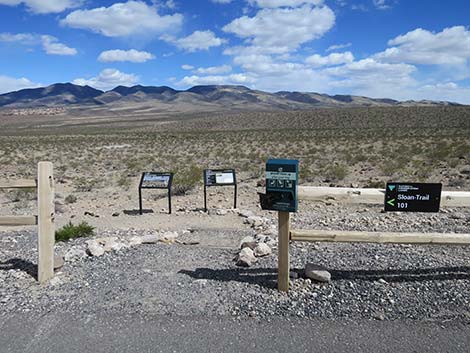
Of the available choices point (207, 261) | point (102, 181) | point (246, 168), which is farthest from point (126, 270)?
point (246, 168)

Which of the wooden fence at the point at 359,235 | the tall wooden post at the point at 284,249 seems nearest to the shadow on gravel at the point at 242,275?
the tall wooden post at the point at 284,249

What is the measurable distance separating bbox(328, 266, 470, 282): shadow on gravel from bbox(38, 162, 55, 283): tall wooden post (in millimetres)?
3313

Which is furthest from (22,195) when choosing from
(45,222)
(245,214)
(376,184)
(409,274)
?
(409,274)

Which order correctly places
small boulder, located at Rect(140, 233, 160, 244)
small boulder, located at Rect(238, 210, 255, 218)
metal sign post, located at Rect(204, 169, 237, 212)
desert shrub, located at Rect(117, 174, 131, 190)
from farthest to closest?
desert shrub, located at Rect(117, 174, 131, 190), metal sign post, located at Rect(204, 169, 237, 212), small boulder, located at Rect(238, 210, 255, 218), small boulder, located at Rect(140, 233, 160, 244)

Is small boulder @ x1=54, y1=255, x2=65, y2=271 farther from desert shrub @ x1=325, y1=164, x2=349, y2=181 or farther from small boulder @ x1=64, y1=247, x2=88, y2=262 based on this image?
desert shrub @ x1=325, y1=164, x2=349, y2=181

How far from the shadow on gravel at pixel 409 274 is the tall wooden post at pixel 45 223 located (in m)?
3.31

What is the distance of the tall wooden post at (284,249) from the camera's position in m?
4.79

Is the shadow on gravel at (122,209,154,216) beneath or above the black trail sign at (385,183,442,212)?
beneath

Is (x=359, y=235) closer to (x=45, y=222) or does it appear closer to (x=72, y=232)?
(x=45, y=222)

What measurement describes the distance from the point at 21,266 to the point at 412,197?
487 centimetres

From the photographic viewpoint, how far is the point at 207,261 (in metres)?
6.05

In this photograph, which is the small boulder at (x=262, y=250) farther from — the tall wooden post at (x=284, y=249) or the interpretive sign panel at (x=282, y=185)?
the interpretive sign panel at (x=282, y=185)

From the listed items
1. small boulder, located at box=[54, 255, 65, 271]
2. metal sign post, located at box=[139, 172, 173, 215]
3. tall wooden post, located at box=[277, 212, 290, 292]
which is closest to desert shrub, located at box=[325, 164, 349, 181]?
metal sign post, located at box=[139, 172, 173, 215]

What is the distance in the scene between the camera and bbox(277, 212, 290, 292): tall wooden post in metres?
4.79
